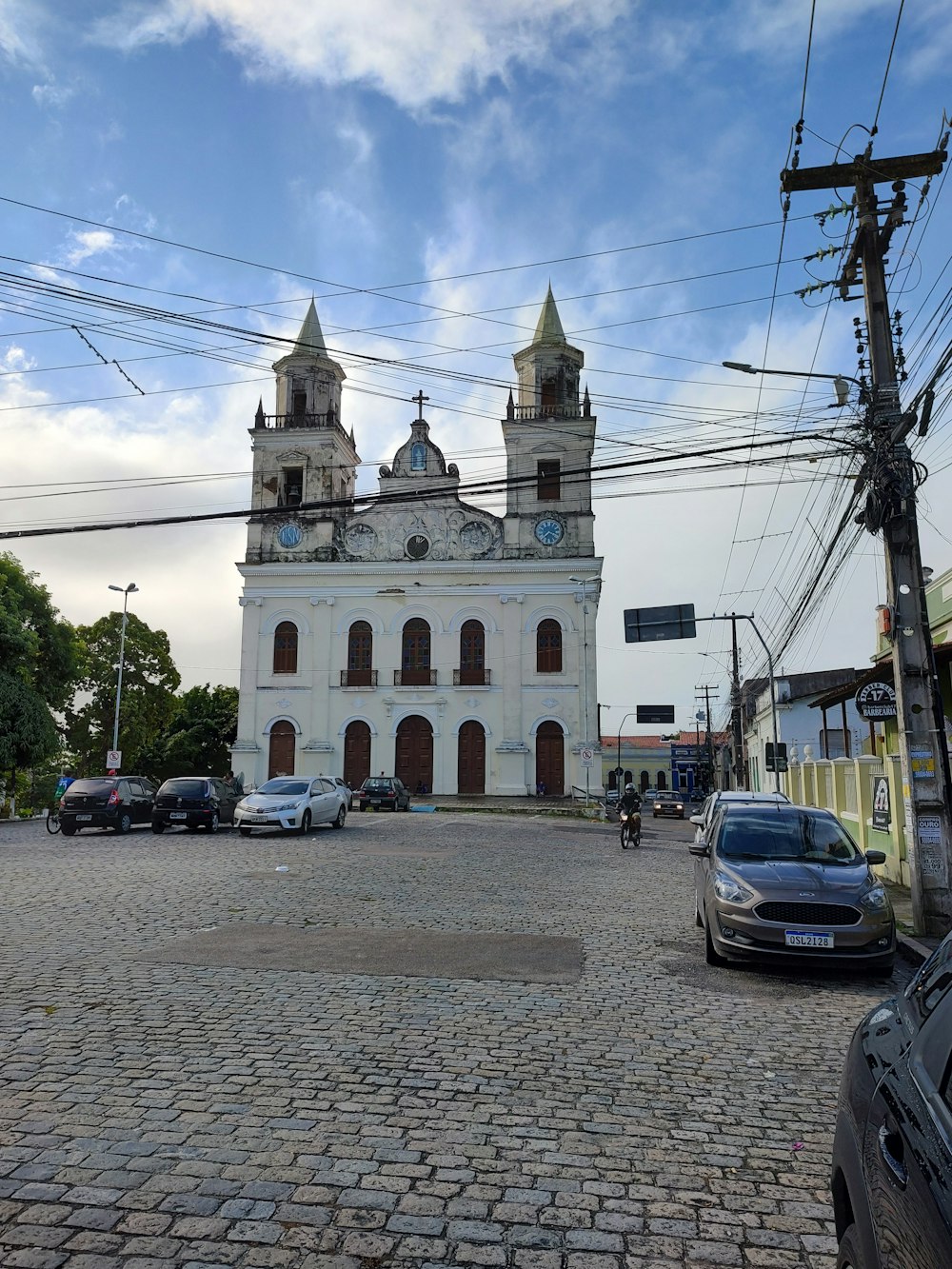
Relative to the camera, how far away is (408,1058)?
18.0 feet

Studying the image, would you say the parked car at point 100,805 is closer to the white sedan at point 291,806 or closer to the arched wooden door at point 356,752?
the white sedan at point 291,806

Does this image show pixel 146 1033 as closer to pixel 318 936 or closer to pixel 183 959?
pixel 183 959

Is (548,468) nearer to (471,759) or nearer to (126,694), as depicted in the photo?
(471,759)

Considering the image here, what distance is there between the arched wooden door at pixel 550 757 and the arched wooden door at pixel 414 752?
5155mm

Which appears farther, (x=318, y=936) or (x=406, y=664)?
(x=406, y=664)

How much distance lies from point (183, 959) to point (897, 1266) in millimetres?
7152

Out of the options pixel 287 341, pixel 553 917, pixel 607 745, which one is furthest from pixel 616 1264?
pixel 607 745

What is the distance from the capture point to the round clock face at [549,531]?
1758 inches

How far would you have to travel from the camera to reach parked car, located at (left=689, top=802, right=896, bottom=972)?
782 centimetres

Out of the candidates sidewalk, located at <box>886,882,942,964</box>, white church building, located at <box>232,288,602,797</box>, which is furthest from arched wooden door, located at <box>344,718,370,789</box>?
sidewalk, located at <box>886,882,942,964</box>

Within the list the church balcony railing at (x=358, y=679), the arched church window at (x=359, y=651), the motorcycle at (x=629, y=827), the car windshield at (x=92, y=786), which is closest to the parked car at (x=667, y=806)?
the church balcony railing at (x=358, y=679)

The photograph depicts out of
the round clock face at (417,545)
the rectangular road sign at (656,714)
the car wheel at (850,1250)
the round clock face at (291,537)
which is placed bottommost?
the car wheel at (850,1250)

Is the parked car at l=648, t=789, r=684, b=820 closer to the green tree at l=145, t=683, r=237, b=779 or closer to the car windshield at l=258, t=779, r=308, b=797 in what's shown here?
the green tree at l=145, t=683, r=237, b=779

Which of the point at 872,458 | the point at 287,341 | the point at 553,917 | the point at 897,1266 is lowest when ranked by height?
the point at 553,917
